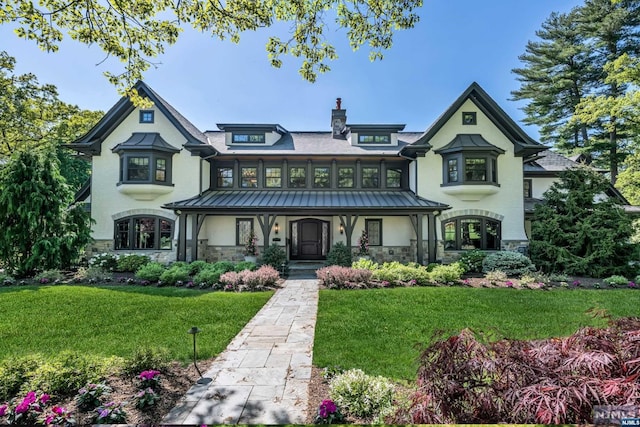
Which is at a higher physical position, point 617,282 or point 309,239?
point 309,239

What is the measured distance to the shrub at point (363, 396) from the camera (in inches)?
119

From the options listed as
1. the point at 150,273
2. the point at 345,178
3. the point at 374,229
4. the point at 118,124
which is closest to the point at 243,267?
the point at 150,273

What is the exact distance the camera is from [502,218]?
590 inches

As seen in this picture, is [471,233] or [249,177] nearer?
[471,233]

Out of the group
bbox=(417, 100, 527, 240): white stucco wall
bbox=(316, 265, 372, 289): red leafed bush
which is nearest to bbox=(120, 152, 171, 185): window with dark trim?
bbox=(316, 265, 372, 289): red leafed bush

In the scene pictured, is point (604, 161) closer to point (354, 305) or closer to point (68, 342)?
point (354, 305)

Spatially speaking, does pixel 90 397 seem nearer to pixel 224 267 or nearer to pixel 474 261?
pixel 224 267

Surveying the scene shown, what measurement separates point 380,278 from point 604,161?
933 inches

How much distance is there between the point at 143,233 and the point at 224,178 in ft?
16.0

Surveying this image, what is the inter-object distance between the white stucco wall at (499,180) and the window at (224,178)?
9.91 meters

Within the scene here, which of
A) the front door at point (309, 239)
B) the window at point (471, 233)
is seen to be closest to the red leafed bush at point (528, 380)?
the window at point (471, 233)

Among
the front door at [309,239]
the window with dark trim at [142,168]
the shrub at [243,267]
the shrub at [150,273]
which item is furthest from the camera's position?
the front door at [309,239]

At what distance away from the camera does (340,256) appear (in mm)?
13375

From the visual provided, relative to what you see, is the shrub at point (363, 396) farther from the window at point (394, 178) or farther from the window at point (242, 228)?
the window at point (394, 178)
